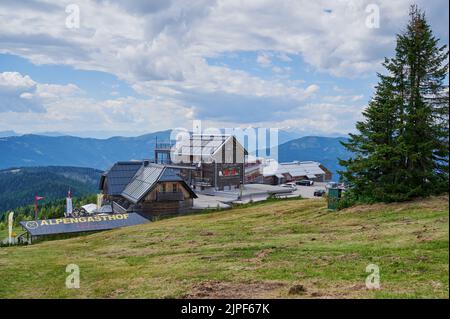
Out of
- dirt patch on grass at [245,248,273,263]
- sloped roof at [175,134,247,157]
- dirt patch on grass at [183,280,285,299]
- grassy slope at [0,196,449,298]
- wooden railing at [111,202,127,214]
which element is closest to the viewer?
dirt patch on grass at [183,280,285,299]

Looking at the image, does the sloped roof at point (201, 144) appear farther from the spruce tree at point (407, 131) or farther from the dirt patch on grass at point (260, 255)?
the dirt patch on grass at point (260, 255)

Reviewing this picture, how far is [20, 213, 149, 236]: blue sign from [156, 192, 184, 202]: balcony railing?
567 cm

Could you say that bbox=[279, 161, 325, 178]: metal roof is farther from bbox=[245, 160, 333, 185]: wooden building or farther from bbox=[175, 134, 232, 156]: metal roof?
bbox=[175, 134, 232, 156]: metal roof

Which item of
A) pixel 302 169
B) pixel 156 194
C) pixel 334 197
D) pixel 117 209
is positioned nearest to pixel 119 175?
pixel 117 209

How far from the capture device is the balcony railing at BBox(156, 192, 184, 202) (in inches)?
1890

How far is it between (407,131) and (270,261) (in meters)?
16.4

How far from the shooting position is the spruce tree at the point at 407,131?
26.4 meters

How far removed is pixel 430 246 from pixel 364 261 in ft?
9.58

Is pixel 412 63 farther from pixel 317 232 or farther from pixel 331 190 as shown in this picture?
pixel 317 232

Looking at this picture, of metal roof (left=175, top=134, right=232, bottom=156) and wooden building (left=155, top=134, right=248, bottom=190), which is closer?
wooden building (left=155, top=134, right=248, bottom=190)

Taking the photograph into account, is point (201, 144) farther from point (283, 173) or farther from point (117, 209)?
point (283, 173)

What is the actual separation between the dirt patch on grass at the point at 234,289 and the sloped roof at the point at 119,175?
42.0 m

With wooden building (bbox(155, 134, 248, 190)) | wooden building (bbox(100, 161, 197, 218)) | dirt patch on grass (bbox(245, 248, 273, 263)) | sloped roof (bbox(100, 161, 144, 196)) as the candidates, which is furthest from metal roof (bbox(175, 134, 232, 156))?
dirt patch on grass (bbox(245, 248, 273, 263))

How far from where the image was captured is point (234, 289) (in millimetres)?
12055
